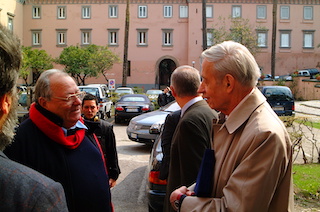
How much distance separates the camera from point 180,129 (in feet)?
10.0

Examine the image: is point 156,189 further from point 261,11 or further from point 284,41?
point 284,41

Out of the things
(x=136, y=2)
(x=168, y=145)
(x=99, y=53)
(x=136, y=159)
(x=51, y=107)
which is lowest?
(x=136, y=159)

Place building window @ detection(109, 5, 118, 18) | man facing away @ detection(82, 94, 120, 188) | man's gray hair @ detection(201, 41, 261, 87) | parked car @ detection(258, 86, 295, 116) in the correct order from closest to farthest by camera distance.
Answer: man's gray hair @ detection(201, 41, 261, 87)
man facing away @ detection(82, 94, 120, 188)
parked car @ detection(258, 86, 295, 116)
building window @ detection(109, 5, 118, 18)

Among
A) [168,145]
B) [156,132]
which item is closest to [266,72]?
[156,132]

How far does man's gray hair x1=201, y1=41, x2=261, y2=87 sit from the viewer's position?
2100 millimetres

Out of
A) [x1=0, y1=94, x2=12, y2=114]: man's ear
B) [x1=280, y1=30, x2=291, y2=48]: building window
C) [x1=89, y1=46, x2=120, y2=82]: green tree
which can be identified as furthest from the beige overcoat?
[x1=280, y1=30, x2=291, y2=48]: building window

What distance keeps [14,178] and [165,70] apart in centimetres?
5492

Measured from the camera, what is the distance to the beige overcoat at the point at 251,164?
1777mm

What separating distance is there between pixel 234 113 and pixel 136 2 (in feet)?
176

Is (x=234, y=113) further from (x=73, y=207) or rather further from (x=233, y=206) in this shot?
(x=73, y=207)

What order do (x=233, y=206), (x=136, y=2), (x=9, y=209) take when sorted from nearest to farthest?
(x=9, y=209), (x=233, y=206), (x=136, y=2)

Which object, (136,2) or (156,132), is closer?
(156,132)

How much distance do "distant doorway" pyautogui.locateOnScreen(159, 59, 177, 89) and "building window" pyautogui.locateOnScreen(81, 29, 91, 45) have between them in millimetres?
11117

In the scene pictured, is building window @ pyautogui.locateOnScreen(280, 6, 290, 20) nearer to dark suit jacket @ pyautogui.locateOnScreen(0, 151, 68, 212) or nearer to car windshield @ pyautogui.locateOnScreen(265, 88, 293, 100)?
car windshield @ pyautogui.locateOnScreen(265, 88, 293, 100)
